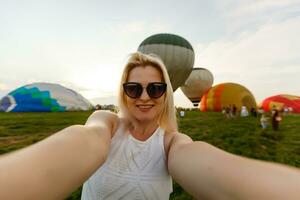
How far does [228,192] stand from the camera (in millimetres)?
942

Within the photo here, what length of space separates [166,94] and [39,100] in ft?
94.1

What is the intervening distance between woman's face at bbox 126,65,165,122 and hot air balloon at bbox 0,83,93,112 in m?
28.0

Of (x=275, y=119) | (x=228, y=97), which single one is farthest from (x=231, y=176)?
(x=228, y=97)

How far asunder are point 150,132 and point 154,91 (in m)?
0.25

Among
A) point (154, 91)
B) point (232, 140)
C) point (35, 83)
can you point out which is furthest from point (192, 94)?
point (154, 91)

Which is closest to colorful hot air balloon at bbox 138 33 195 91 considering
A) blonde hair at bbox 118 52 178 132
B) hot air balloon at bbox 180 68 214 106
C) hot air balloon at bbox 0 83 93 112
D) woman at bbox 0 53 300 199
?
hot air balloon at bbox 0 83 93 112

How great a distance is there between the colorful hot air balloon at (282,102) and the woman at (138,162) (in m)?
35.2

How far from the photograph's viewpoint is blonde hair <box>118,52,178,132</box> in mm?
1924

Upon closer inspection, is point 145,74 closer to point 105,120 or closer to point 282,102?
point 105,120

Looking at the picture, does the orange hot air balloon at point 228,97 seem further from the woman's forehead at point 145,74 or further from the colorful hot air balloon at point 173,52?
the woman's forehead at point 145,74

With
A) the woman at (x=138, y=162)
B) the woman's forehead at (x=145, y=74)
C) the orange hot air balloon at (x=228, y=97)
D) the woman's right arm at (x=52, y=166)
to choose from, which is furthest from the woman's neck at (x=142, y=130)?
the orange hot air balloon at (x=228, y=97)

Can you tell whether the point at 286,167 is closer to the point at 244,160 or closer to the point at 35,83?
the point at 244,160

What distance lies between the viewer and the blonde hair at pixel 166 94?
192cm

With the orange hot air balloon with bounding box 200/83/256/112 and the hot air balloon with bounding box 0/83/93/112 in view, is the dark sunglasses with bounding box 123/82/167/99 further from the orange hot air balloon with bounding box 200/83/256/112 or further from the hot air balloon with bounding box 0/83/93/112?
the orange hot air balloon with bounding box 200/83/256/112
